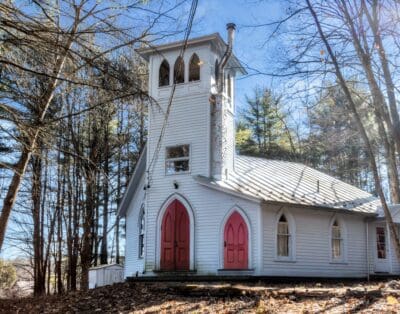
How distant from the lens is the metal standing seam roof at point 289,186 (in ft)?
53.4

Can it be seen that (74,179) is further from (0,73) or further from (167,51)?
(0,73)

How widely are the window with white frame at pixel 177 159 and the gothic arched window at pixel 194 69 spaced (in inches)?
97.0

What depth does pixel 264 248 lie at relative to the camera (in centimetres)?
1552

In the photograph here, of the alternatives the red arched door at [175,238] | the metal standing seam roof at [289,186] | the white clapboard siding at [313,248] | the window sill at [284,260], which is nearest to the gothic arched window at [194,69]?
the metal standing seam roof at [289,186]

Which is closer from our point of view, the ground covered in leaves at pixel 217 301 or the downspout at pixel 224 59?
the ground covered in leaves at pixel 217 301

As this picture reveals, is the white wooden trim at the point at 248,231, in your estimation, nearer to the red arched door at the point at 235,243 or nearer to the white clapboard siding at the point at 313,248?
the red arched door at the point at 235,243

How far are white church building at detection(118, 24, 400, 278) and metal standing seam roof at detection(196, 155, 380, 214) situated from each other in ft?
0.26

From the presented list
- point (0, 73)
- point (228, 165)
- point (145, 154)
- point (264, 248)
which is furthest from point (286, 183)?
point (0, 73)

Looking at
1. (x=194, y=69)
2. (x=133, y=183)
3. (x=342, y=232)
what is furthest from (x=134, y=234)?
(x=342, y=232)

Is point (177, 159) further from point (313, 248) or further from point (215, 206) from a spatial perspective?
point (313, 248)

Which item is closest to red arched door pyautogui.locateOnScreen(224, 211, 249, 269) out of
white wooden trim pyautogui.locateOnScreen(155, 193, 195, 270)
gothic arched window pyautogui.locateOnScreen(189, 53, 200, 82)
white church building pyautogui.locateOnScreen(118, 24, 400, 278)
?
white church building pyautogui.locateOnScreen(118, 24, 400, 278)

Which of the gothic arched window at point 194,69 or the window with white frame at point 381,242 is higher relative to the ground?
the gothic arched window at point 194,69

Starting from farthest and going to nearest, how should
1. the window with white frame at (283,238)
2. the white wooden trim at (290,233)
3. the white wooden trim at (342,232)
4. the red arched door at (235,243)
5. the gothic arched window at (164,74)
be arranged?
the gothic arched window at (164,74) < the white wooden trim at (342,232) < the window with white frame at (283,238) < the white wooden trim at (290,233) < the red arched door at (235,243)

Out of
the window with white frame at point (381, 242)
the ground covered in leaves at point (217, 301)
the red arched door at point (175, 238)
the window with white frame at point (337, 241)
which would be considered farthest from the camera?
the window with white frame at point (381, 242)
